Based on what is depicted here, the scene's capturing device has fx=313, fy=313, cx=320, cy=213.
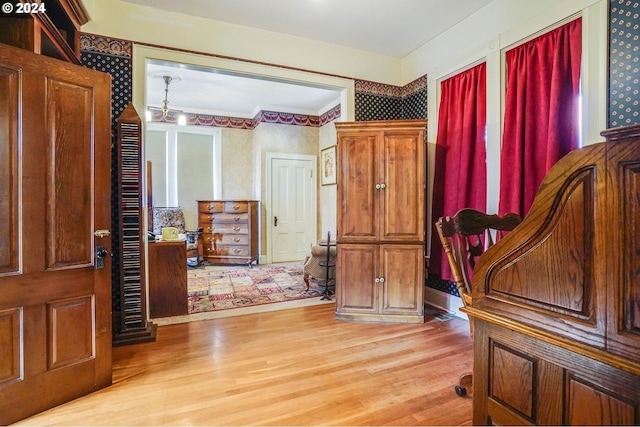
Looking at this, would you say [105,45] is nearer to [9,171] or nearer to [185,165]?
[9,171]

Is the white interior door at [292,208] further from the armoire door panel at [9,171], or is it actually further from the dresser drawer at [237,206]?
the armoire door panel at [9,171]

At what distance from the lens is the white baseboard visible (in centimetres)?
329

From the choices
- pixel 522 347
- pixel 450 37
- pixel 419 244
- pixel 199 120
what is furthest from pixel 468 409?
pixel 199 120

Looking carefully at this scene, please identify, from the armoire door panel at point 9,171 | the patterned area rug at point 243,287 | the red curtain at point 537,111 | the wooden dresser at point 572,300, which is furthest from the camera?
the patterned area rug at point 243,287

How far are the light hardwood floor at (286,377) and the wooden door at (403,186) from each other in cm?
95

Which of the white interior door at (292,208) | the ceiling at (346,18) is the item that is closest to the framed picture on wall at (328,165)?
the white interior door at (292,208)

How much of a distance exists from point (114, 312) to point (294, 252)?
3965 mm

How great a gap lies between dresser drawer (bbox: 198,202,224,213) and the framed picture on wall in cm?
204

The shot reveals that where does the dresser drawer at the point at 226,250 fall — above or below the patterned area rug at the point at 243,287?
above

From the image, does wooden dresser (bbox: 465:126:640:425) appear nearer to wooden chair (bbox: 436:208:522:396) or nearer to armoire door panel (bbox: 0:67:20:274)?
wooden chair (bbox: 436:208:522:396)

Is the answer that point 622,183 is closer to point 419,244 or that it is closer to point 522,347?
point 522,347

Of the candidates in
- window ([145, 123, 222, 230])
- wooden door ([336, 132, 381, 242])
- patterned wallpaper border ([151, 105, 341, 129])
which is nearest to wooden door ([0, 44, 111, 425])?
wooden door ([336, 132, 381, 242])

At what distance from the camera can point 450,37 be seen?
328 cm

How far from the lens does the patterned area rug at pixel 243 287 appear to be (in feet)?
12.3
